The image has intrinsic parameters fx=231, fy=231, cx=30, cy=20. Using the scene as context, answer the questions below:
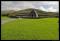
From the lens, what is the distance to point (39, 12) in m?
7.71

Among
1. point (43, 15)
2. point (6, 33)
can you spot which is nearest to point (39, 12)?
point (43, 15)

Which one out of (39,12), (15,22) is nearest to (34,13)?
(39,12)

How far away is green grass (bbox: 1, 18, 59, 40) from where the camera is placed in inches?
304

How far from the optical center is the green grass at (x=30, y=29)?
7711 mm

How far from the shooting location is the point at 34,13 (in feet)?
25.2

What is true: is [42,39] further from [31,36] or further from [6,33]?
[6,33]

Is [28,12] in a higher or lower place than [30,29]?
higher

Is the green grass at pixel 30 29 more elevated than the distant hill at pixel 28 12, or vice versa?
the distant hill at pixel 28 12

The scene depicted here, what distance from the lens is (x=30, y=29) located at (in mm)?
7723

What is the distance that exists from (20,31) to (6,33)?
473 mm

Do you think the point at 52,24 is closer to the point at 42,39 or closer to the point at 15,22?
the point at 42,39

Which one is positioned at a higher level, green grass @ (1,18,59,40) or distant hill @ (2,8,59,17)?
distant hill @ (2,8,59,17)

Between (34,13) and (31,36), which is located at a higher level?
(34,13)

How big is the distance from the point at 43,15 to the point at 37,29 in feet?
1.67
